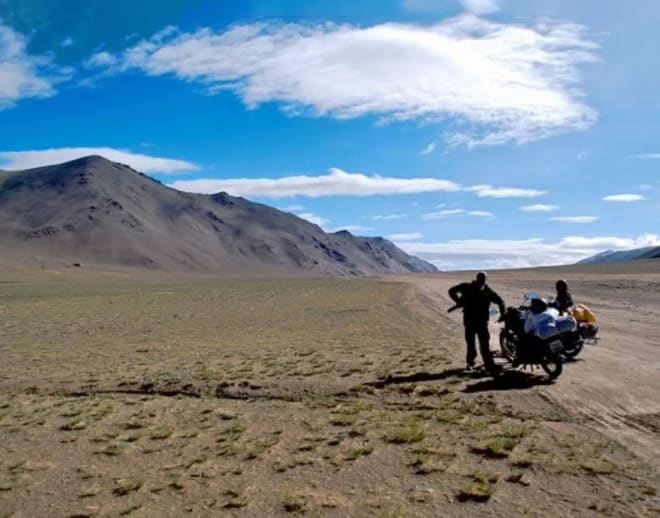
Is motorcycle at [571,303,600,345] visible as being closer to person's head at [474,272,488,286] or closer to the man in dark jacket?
the man in dark jacket

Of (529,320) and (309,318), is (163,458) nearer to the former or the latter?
(529,320)

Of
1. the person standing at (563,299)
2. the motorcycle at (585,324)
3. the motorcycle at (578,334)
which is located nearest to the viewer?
the motorcycle at (578,334)

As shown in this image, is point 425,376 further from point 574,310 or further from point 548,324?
point 574,310

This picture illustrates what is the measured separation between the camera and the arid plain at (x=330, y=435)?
694 cm

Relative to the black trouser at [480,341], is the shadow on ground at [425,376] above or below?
below

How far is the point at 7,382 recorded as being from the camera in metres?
15.2

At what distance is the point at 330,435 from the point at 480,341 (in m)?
5.18

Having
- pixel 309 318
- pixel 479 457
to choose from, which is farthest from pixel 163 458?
pixel 309 318

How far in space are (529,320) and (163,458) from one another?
24.0 feet

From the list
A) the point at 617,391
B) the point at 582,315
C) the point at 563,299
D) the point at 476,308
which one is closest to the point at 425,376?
the point at 476,308

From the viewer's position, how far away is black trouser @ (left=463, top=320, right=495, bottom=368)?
523 inches

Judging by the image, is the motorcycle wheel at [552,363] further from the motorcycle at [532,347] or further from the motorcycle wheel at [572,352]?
the motorcycle wheel at [572,352]

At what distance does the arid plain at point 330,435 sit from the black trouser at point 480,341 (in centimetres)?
61

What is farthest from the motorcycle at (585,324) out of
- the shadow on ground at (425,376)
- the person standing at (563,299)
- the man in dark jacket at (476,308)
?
the shadow on ground at (425,376)
